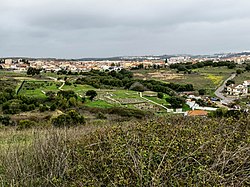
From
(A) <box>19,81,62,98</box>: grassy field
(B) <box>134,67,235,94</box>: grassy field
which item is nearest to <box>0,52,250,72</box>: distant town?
(B) <box>134,67,235,94</box>: grassy field

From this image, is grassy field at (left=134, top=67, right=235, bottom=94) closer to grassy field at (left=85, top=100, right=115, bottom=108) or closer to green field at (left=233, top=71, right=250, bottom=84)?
green field at (left=233, top=71, right=250, bottom=84)

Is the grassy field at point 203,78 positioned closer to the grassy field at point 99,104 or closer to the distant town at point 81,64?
the distant town at point 81,64

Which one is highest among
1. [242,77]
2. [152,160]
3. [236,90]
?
[152,160]

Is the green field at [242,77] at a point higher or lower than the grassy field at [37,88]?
higher

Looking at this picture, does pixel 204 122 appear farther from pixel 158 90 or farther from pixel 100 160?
pixel 158 90

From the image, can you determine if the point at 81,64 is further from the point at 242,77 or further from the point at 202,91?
the point at 202,91

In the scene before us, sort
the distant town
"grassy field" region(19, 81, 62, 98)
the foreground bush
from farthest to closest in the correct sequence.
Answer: the distant town, "grassy field" region(19, 81, 62, 98), the foreground bush

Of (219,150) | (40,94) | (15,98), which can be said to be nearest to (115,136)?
(219,150)

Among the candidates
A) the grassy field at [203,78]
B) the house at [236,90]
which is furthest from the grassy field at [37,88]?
the house at [236,90]

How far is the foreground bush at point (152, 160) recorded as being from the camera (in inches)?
86.5

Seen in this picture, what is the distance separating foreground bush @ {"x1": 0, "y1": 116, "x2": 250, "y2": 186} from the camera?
2.20 meters

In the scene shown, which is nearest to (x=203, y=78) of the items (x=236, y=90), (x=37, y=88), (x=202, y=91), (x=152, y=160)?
(x=202, y=91)

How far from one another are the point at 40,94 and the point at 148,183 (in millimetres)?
34917

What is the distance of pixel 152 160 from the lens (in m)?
2.40
